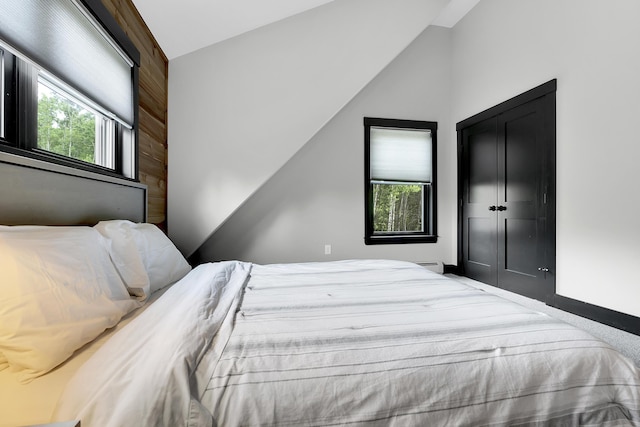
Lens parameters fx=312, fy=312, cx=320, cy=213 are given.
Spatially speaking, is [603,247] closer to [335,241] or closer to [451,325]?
[451,325]

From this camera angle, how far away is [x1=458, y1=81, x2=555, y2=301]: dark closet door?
2.79 metres

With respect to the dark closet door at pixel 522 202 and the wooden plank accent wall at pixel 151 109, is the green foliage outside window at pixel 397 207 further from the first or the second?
the wooden plank accent wall at pixel 151 109

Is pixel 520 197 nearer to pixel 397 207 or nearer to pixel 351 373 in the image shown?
pixel 397 207

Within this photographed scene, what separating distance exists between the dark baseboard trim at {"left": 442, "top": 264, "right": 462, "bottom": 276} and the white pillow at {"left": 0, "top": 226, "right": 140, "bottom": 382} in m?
3.71

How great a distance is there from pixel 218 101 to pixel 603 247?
3377 mm

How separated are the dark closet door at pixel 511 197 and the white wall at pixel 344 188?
30 cm

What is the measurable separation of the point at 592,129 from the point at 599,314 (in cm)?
141

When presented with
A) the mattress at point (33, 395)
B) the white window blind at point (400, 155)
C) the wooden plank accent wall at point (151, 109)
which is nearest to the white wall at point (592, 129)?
the white window blind at point (400, 155)

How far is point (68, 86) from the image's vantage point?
5.27ft

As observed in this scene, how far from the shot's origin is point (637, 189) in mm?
2121

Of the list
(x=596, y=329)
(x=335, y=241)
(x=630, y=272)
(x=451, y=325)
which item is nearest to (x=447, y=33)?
(x=335, y=241)

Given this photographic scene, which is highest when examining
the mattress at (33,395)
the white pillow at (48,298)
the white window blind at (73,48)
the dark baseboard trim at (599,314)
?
the white window blind at (73,48)

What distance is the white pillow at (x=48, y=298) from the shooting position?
2.63ft

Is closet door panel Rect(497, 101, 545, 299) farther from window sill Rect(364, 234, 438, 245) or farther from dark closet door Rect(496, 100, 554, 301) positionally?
window sill Rect(364, 234, 438, 245)
